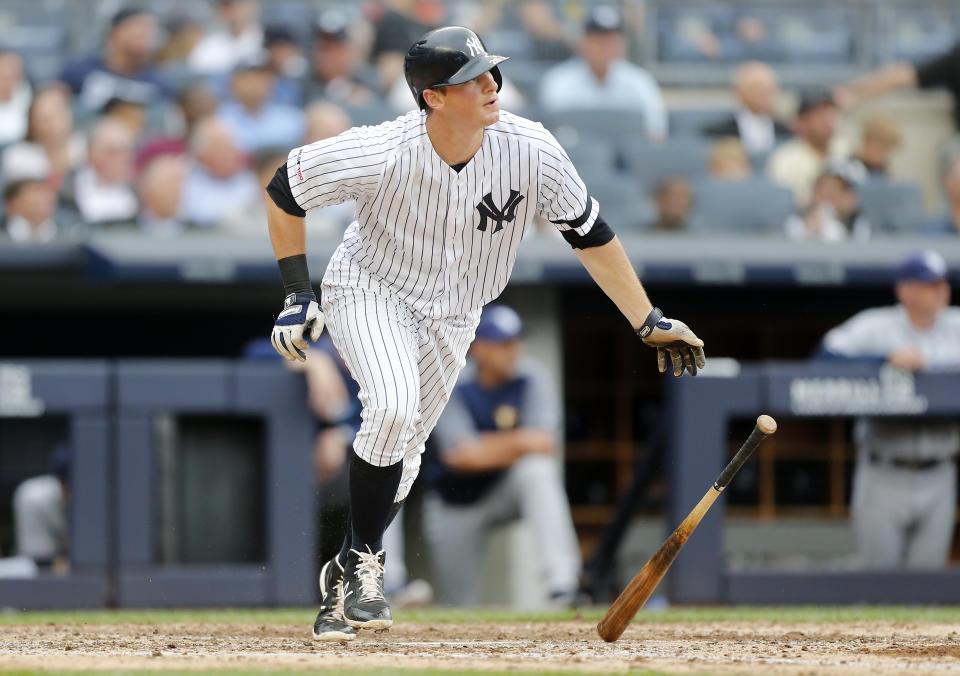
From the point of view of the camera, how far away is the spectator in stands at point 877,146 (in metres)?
8.70

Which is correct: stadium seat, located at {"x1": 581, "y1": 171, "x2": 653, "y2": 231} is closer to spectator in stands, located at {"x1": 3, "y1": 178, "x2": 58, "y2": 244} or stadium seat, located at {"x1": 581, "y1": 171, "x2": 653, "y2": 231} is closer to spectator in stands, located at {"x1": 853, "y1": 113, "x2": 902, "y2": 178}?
spectator in stands, located at {"x1": 853, "y1": 113, "x2": 902, "y2": 178}

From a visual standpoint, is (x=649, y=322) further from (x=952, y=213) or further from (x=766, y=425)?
(x=952, y=213)

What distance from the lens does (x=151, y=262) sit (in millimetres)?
6707

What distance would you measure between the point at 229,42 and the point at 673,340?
219 inches

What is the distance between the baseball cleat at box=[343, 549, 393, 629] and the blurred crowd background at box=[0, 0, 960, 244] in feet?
11.0

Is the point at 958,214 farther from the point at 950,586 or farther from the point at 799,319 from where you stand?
the point at 950,586

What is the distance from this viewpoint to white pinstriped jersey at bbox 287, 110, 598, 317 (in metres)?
3.84

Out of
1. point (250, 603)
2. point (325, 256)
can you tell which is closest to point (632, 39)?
point (325, 256)

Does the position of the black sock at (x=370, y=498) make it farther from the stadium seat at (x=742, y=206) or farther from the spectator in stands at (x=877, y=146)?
the spectator in stands at (x=877, y=146)

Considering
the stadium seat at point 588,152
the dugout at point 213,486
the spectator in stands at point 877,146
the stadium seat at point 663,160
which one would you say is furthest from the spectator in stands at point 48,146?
the spectator in stands at point 877,146

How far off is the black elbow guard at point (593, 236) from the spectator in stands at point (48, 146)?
4255 millimetres

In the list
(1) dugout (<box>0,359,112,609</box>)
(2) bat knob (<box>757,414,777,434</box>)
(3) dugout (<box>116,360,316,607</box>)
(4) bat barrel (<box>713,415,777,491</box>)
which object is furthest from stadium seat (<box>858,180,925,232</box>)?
(2) bat knob (<box>757,414,777,434</box>)

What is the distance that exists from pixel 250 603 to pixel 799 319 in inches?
134

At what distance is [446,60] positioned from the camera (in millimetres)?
3740
